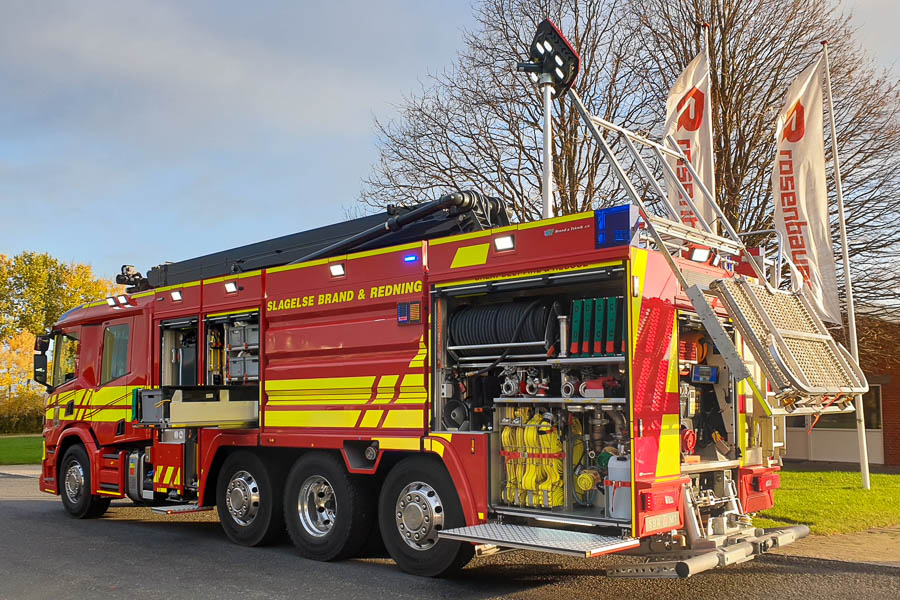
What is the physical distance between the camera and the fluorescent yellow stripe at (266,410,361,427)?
8148 millimetres

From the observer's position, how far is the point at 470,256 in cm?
731

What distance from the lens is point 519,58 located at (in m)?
19.0

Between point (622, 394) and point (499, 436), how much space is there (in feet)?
3.82

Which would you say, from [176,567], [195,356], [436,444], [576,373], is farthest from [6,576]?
[576,373]

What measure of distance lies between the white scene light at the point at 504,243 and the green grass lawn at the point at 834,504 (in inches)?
215

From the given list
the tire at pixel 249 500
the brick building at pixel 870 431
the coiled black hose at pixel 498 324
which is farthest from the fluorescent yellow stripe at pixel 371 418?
the brick building at pixel 870 431

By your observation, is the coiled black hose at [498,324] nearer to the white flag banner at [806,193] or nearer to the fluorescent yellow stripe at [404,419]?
the fluorescent yellow stripe at [404,419]

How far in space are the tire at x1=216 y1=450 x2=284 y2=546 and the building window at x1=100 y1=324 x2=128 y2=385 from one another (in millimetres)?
2689

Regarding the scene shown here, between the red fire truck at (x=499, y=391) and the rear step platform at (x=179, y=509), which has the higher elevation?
the red fire truck at (x=499, y=391)

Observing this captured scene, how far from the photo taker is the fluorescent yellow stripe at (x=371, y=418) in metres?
7.89

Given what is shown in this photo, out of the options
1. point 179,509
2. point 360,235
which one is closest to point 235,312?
point 360,235

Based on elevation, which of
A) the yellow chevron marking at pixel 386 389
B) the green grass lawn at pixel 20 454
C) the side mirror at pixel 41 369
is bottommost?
the green grass lawn at pixel 20 454

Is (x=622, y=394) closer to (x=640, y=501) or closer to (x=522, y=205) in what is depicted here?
(x=640, y=501)

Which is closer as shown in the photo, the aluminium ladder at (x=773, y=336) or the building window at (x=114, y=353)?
the aluminium ladder at (x=773, y=336)
